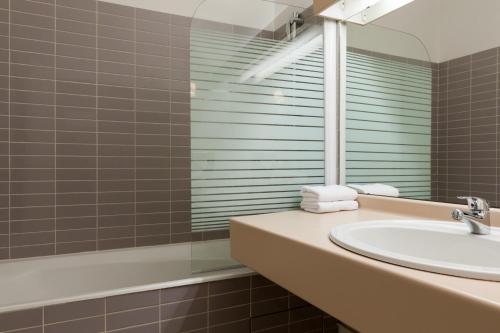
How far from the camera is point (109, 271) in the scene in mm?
2268

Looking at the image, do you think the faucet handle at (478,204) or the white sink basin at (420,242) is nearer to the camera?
the white sink basin at (420,242)

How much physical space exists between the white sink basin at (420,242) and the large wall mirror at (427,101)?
0.23 m

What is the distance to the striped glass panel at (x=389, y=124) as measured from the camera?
148 centimetres

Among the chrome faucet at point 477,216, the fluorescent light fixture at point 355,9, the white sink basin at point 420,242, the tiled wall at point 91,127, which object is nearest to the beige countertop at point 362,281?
the white sink basin at point 420,242

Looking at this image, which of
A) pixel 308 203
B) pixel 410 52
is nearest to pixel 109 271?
pixel 308 203

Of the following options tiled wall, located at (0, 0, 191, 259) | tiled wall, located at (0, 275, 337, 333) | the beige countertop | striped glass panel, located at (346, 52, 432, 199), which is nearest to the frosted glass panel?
striped glass panel, located at (346, 52, 432, 199)

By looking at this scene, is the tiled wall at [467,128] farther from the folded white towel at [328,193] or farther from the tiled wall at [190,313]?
the tiled wall at [190,313]

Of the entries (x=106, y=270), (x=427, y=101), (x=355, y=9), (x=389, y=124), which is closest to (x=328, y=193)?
(x=389, y=124)

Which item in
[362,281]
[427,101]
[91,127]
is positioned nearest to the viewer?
[362,281]

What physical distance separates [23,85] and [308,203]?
6.18 ft

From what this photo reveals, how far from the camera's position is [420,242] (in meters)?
1.20

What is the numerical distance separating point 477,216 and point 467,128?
0.38 m

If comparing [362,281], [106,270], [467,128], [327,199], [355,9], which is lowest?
[106,270]

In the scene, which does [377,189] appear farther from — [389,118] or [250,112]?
[250,112]
